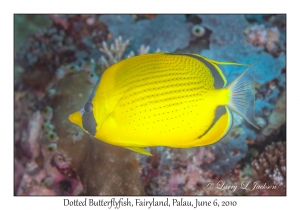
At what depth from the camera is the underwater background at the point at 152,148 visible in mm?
2396

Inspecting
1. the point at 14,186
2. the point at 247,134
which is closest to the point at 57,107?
the point at 14,186

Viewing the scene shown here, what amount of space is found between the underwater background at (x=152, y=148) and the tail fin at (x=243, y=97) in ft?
2.91

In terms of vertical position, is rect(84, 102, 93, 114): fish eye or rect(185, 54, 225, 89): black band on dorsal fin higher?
rect(185, 54, 225, 89): black band on dorsal fin

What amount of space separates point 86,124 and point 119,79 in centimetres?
30

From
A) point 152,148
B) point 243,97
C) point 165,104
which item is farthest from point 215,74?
point 152,148

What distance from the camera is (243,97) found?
1355 mm

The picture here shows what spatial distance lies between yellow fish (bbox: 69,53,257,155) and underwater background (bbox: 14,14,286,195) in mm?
935

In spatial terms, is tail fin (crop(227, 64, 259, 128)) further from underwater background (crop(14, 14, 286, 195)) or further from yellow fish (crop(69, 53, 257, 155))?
underwater background (crop(14, 14, 286, 195))

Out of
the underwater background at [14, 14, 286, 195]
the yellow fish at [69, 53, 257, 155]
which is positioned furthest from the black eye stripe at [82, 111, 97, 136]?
the underwater background at [14, 14, 286, 195]

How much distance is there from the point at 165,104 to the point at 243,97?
40 cm

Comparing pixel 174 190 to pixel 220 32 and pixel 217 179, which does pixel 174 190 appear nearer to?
pixel 217 179

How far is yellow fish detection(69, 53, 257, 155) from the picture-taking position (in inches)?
51.2

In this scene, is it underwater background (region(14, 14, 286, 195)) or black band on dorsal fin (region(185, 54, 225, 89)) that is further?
underwater background (region(14, 14, 286, 195))

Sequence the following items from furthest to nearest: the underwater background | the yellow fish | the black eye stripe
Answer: the underwater background, the black eye stripe, the yellow fish
